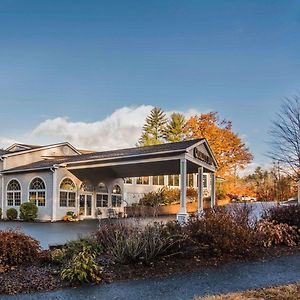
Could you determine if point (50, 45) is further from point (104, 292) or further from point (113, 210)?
point (113, 210)

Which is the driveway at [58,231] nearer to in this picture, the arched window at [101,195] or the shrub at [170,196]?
the arched window at [101,195]

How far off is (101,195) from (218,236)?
64.2ft

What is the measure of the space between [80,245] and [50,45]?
9.01m

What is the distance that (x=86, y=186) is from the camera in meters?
26.0

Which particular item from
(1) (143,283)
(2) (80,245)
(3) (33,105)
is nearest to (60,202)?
(3) (33,105)

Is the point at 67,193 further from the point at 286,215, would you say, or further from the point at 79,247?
the point at 79,247

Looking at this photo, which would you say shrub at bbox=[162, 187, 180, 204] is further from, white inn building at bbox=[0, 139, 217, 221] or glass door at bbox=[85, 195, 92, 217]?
glass door at bbox=[85, 195, 92, 217]

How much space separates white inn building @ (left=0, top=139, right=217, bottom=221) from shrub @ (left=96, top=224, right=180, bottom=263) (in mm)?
10087

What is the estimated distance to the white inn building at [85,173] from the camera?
2112 cm

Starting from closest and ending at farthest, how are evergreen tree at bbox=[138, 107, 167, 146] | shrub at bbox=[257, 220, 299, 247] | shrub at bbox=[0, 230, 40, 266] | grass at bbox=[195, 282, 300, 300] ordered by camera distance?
grass at bbox=[195, 282, 300, 300] → shrub at bbox=[0, 230, 40, 266] → shrub at bbox=[257, 220, 299, 247] → evergreen tree at bbox=[138, 107, 167, 146]

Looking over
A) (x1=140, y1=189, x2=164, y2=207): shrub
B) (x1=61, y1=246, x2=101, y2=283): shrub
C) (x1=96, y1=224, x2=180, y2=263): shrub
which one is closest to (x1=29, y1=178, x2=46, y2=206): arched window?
(x1=140, y1=189, x2=164, y2=207): shrub

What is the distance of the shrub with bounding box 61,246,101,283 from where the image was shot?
6.55m

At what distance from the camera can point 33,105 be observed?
19.7 metres

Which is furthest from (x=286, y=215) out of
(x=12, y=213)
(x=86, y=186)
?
(x=12, y=213)
